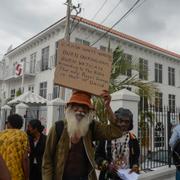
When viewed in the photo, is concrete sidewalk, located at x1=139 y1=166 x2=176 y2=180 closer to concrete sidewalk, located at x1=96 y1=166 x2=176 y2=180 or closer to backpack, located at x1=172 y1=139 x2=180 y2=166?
concrete sidewalk, located at x1=96 y1=166 x2=176 y2=180

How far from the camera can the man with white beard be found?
277 cm

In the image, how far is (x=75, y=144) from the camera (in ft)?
9.37

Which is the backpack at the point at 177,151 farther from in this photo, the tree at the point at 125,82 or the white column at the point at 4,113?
the white column at the point at 4,113

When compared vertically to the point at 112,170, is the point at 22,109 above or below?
above

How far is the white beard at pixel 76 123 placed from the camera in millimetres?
2840

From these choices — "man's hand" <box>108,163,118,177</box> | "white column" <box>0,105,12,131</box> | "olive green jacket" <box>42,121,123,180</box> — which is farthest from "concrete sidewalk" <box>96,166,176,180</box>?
"white column" <box>0,105,12,131</box>

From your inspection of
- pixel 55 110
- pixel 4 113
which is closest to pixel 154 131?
pixel 55 110

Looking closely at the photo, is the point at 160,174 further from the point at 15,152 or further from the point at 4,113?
the point at 4,113

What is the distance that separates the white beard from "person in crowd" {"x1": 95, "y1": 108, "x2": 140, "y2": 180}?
0.46 metres

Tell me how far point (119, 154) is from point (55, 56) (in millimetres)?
15015

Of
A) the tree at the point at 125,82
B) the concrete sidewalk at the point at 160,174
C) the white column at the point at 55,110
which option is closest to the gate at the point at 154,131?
the concrete sidewalk at the point at 160,174

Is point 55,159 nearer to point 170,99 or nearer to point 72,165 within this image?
point 72,165

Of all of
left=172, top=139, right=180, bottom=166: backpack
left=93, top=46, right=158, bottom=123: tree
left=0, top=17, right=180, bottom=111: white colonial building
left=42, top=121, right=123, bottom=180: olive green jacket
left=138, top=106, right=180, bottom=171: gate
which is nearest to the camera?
left=42, top=121, right=123, bottom=180: olive green jacket

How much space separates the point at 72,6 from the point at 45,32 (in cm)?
595
